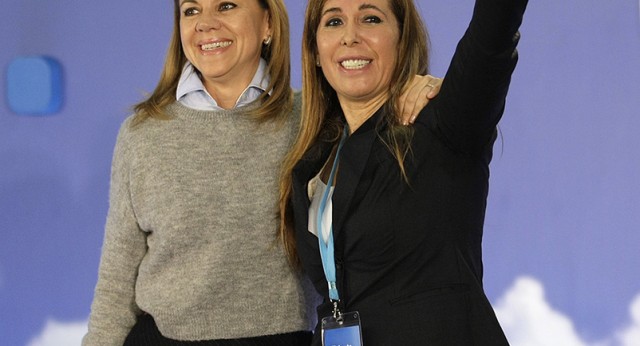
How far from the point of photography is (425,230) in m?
1.58

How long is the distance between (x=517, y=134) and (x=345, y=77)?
1.44m

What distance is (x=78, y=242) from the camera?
3236mm

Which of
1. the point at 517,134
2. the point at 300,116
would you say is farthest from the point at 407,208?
the point at 517,134

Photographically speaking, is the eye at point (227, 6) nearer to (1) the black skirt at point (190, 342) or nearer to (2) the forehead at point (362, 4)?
(2) the forehead at point (362, 4)

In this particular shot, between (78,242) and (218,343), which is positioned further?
(78,242)

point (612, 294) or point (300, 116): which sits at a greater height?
point (300, 116)

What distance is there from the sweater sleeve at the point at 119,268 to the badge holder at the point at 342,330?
467 mm

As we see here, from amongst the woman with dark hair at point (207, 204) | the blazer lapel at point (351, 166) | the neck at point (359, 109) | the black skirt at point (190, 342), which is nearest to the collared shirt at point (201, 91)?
the woman with dark hair at point (207, 204)

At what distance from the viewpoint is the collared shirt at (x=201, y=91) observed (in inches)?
76.6

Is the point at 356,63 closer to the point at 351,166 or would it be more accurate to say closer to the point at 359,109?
the point at 359,109

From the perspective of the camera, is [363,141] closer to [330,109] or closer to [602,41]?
[330,109]

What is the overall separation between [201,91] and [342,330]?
62 cm

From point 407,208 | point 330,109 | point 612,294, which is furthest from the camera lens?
point 612,294

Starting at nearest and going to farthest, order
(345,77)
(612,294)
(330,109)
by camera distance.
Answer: (345,77)
(330,109)
(612,294)
